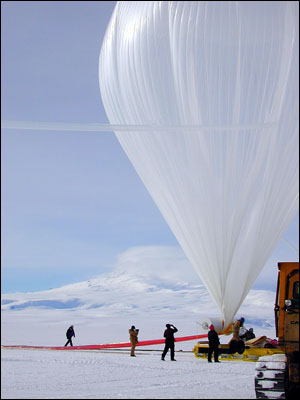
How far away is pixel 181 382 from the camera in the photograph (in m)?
12.8

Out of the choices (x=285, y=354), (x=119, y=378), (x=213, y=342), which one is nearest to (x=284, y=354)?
(x=285, y=354)

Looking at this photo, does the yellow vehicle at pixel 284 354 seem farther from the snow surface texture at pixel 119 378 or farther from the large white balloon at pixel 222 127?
the large white balloon at pixel 222 127

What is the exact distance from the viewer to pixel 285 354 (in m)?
11.5

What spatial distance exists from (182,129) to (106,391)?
635cm

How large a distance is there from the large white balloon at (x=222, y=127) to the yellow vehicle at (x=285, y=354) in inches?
89.7

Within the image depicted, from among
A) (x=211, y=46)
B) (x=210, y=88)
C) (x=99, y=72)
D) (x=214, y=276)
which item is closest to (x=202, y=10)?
(x=211, y=46)

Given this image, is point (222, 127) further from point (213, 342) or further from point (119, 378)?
point (119, 378)

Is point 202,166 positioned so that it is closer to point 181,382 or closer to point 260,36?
point 260,36

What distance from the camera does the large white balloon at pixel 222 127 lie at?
1416 cm

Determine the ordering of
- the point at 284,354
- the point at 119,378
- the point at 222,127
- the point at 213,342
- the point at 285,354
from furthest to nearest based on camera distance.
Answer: the point at 213,342 < the point at 222,127 < the point at 119,378 < the point at 284,354 < the point at 285,354

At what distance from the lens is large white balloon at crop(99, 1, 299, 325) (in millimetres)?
14164

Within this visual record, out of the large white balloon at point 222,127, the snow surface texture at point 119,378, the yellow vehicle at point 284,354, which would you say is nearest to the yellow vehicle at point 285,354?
the yellow vehicle at point 284,354

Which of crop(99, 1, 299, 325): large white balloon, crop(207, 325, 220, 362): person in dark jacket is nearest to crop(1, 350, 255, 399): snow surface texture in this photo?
crop(207, 325, 220, 362): person in dark jacket

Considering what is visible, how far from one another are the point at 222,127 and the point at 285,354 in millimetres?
5456
